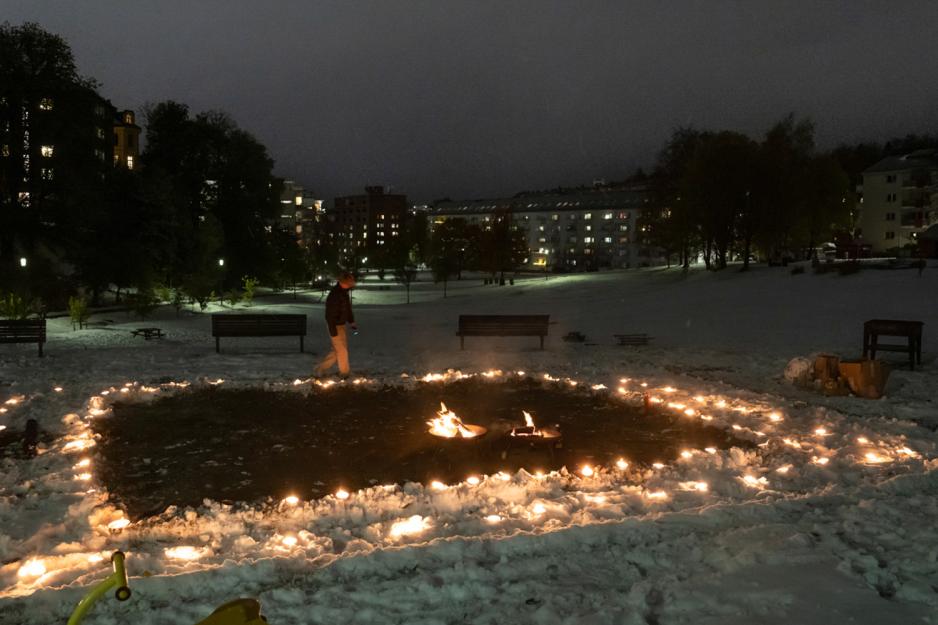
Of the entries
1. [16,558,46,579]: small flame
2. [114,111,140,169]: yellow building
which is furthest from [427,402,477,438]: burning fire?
[114,111,140,169]: yellow building

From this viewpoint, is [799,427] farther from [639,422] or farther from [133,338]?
[133,338]

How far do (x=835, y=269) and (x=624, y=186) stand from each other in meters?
119

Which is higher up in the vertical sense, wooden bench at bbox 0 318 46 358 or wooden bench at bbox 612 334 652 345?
wooden bench at bbox 0 318 46 358

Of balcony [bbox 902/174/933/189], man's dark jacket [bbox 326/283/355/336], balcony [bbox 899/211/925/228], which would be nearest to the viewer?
man's dark jacket [bbox 326/283/355/336]

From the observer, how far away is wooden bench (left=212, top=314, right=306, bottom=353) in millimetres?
17406

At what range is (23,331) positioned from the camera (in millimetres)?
16250

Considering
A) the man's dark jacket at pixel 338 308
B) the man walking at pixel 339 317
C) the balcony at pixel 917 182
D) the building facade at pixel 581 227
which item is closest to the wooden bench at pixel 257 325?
the man walking at pixel 339 317

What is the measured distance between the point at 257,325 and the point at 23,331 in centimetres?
537

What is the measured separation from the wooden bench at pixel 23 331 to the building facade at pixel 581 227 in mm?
102527

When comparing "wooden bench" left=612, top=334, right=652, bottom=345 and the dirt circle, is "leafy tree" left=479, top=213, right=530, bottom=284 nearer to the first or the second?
"wooden bench" left=612, top=334, right=652, bottom=345

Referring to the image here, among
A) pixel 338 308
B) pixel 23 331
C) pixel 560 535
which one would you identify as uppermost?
pixel 338 308

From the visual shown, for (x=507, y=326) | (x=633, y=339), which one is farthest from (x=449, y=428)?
(x=633, y=339)

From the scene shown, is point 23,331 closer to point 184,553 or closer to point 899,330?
point 184,553

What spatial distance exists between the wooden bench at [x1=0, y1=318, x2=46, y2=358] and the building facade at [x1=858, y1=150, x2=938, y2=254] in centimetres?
8897
